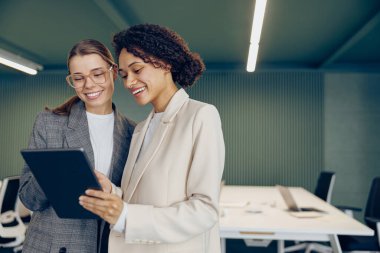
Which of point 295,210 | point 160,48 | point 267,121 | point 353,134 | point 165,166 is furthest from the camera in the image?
point 267,121

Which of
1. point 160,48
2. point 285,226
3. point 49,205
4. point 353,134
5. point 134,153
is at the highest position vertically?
point 353,134

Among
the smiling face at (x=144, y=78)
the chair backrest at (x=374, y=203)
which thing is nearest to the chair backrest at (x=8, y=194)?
the smiling face at (x=144, y=78)

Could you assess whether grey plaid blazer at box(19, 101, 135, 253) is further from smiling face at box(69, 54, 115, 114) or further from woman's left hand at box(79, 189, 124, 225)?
woman's left hand at box(79, 189, 124, 225)

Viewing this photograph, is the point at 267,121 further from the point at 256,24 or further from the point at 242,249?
the point at 256,24

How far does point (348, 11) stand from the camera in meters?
5.14

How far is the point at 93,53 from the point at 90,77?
0.34 ft

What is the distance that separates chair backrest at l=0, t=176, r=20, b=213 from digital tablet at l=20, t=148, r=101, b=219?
3.55 m

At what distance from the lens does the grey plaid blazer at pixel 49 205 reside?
1.54 metres

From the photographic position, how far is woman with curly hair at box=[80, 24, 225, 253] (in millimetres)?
1181

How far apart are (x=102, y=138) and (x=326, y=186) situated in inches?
170

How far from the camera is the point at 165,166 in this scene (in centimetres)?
127

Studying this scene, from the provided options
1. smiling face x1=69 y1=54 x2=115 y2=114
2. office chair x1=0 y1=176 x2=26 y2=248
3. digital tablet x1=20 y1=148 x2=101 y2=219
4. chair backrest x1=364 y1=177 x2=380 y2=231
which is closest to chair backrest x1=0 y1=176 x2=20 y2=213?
office chair x1=0 y1=176 x2=26 y2=248

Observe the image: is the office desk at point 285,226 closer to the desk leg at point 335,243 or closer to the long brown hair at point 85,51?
the desk leg at point 335,243

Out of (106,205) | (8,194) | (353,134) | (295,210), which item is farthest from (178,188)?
(353,134)
